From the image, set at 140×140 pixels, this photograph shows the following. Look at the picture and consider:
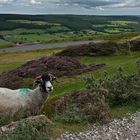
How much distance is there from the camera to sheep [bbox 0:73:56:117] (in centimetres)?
1992

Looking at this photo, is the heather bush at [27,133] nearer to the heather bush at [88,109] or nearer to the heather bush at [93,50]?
the heather bush at [88,109]

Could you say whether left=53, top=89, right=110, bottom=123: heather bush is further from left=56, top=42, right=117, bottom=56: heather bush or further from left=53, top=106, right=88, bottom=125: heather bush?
left=56, top=42, right=117, bottom=56: heather bush

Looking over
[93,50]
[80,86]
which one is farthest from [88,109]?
[93,50]

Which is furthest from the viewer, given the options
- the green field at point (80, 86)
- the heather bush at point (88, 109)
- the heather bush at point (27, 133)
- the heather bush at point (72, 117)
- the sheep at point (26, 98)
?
the sheep at point (26, 98)

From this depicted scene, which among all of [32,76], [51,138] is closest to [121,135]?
[51,138]

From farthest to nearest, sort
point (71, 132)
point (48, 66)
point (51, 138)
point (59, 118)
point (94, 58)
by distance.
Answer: point (94, 58) → point (48, 66) → point (59, 118) → point (71, 132) → point (51, 138)

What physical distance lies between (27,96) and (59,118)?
164 inches

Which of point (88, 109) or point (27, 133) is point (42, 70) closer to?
point (88, 109)

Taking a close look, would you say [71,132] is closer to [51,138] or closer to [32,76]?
[51,138]

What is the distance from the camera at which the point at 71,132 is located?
1591 cm

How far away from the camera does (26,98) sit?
20953mm

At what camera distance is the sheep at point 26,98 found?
1992 centimetres

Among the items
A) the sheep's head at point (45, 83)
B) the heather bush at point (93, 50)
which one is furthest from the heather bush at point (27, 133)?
the heather bush at point (93, 50)

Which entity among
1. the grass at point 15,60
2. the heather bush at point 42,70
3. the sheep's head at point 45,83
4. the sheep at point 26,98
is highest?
the sheep's head at point 45,83
